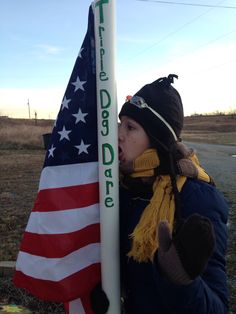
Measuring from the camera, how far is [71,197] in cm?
199

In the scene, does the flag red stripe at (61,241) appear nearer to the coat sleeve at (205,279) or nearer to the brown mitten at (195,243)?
the coat sleeve at (205,279)

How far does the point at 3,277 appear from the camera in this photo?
4.60 meters

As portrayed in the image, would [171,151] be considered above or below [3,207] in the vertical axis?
above

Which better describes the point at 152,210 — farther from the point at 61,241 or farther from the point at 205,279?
the point at 61,241

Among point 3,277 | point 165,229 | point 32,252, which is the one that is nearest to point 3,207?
point 3,277

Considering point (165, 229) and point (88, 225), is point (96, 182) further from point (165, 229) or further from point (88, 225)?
point (165, 229)

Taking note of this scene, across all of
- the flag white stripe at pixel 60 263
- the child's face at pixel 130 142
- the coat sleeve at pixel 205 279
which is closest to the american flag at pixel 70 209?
the flag white stripe at pixel 60 263

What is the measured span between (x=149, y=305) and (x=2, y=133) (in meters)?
35.3

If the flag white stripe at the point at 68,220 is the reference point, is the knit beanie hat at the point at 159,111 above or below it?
above


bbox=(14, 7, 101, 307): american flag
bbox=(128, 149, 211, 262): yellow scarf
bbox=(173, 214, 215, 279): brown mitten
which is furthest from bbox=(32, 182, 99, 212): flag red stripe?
bbox=(173, 214, 215, 279): brown mitten

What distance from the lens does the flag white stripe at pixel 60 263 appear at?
1.94 meters

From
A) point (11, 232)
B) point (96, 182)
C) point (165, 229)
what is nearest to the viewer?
point (165, 229)

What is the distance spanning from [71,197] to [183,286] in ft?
2.26

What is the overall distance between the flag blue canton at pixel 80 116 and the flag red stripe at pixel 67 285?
486 mm
